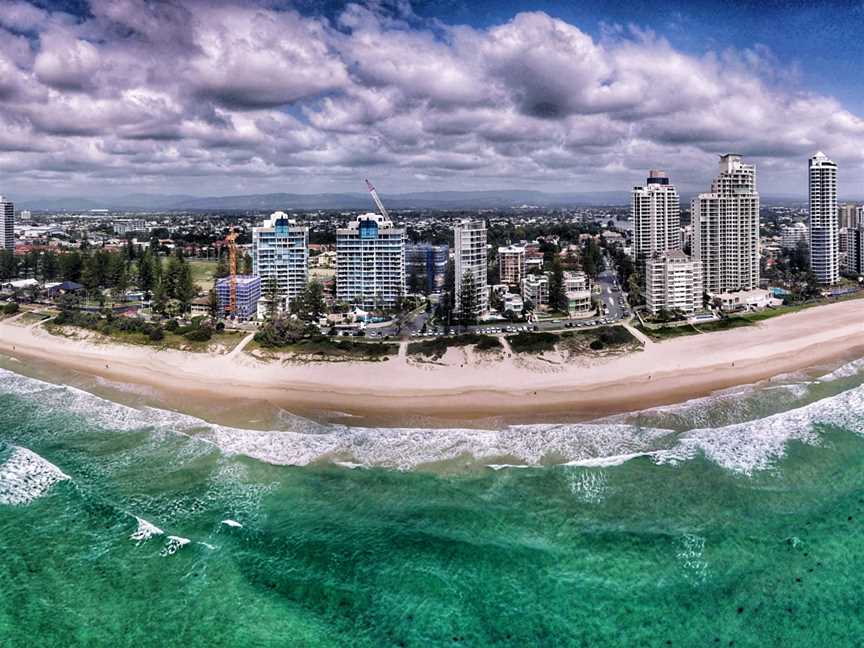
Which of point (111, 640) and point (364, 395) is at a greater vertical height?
point (364, 395)

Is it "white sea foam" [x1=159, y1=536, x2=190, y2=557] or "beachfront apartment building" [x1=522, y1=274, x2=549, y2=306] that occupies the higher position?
"beachfront apartment building" [x1=522, y1=274, x2=549, y2=306]

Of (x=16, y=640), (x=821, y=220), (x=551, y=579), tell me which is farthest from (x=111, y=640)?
(x=821, y=220)

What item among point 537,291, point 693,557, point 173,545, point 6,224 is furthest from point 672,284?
point 6,224

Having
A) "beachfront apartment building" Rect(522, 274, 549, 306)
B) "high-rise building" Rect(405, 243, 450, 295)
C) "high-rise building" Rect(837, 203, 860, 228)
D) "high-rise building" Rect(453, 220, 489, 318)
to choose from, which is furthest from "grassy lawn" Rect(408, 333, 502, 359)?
"high-rise building" Rect(837, 203, 860, 228)

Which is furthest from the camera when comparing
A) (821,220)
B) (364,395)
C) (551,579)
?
(821,220)

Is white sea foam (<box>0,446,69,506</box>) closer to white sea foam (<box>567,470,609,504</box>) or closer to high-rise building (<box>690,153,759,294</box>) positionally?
white sea foam (<box>567,470,609,504</box>)

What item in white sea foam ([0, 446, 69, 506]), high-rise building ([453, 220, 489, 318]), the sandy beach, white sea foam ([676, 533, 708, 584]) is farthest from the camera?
high-rise building ([453, 220, 489, 318])

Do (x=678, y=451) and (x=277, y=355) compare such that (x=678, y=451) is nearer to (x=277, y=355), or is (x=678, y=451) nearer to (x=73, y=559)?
(x=73, y=559)
